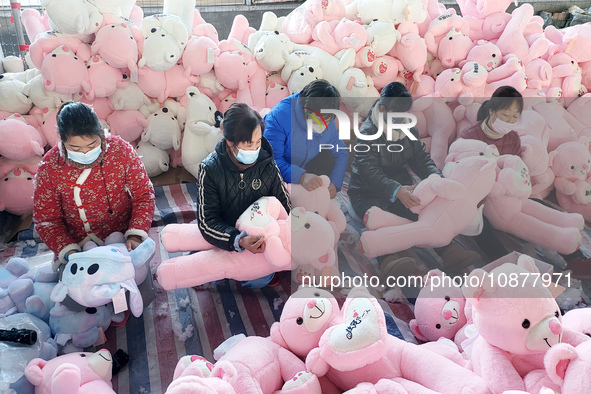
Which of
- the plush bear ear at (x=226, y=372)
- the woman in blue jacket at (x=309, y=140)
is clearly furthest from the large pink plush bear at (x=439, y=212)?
the plush bear ear at (x=226, y=372)

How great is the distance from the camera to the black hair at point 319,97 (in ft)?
4.77

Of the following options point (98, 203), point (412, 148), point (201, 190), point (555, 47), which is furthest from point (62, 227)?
point (555, 47)

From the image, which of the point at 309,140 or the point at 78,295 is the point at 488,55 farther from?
the point at 78,295

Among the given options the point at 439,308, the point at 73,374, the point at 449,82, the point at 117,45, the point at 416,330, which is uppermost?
the point at 117,45

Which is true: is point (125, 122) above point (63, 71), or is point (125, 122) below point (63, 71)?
below

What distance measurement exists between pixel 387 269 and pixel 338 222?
0.81ft

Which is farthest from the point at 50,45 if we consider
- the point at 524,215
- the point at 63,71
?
the point at 524,215

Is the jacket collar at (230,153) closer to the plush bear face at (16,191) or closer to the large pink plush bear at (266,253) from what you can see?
the large pink plush bear at (266,253)

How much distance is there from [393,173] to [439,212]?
0.67ft

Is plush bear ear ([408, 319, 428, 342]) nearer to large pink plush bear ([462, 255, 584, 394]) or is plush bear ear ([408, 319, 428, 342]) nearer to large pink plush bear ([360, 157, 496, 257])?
large pink plush bear ([360, 157, 496, 257])

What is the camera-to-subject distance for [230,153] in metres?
1.44

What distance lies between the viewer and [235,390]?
956 mm

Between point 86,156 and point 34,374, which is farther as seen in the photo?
point 86,156

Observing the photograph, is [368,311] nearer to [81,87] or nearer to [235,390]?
[235,390]
